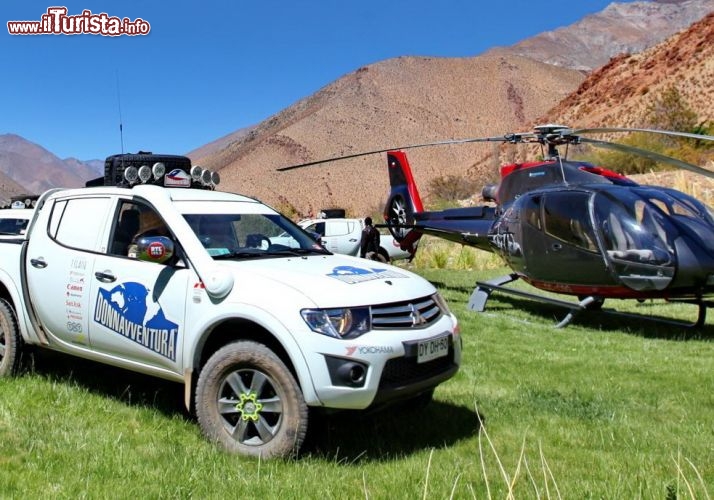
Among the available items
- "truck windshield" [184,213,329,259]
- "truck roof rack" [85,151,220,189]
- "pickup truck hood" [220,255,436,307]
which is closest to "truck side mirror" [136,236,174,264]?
"truck windshield" [184,213,329,259]

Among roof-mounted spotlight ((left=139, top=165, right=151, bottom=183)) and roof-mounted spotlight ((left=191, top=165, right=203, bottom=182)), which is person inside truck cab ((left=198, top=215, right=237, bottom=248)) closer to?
roof-mounted spotlight ((left=139, top=165, right=151, bottom=183))

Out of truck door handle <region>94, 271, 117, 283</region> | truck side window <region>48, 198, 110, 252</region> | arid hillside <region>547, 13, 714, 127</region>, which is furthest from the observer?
arid hillside <region>547, 13, 714, 127</region>

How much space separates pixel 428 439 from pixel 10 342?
377 centimetres

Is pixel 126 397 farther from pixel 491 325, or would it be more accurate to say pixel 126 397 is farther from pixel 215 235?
pixel 491 325

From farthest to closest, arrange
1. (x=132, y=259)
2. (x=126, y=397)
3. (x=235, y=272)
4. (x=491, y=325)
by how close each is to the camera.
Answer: (x=491, y=325) < (x=126, y=397) < (x=132, y=259) < (x=235, y=272)

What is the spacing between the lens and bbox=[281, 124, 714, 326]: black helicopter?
873 centimetres

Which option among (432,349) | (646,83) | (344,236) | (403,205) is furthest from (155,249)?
(646,83)

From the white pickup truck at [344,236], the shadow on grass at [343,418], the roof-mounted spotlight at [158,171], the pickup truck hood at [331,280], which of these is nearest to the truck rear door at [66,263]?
the roof-mounted spotlight at [158,171]

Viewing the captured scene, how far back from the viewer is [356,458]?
4.45m

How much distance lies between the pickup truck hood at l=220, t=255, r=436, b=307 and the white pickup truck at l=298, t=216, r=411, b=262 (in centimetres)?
1596

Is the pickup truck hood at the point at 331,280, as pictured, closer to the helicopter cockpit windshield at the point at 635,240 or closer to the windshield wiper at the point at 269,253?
the windshield wiper at the point at 269,253

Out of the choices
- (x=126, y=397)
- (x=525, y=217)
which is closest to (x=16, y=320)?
(x=126, y=397)

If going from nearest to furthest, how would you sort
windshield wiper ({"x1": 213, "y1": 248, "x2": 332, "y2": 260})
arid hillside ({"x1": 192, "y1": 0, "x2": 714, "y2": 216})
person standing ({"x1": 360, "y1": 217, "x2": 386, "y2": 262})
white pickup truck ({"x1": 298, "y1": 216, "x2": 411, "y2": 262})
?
windshield wiper ({"x1": 213, "y1": 248, "x2": 332, "y2": 260}) → person standing ({"x1": 360, "y1": 217, "x2": 386, "y2": 262}) → white pickup truck ({"x1": 298, "y1": 216, "x2": 411, "y2": 262}) → arid hillside ({"x1": 192, "y1": 0, "x2": 714, "y2": 216})

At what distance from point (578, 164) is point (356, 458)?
7663mm
